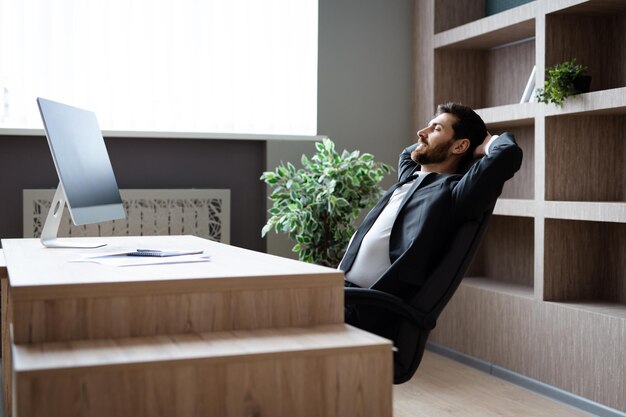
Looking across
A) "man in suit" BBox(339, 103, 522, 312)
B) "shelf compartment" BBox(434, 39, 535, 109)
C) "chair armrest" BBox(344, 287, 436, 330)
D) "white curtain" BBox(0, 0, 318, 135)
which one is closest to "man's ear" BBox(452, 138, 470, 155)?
"man in suit" BBox(339, 103, 522, 312)

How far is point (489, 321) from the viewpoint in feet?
12.8

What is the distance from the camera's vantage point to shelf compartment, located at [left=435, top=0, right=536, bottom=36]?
3740 mm

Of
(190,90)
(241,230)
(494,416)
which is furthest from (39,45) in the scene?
(494,416)

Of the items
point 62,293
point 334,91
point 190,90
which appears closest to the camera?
point 62,293

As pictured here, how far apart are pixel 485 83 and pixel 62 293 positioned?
344 centimetres

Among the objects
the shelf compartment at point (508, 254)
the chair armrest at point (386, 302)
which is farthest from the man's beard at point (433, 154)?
the shelf compartment at point (508, 254)

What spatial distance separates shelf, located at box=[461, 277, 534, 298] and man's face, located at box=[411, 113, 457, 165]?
4.31 feet

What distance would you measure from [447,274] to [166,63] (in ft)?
8.08

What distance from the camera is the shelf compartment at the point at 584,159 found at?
11.5 feet

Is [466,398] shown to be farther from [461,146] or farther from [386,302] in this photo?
[386,302]

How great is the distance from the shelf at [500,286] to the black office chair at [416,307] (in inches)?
60.8

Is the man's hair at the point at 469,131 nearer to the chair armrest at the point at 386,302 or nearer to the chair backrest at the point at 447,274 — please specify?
the chair backrest at the point at 447,274

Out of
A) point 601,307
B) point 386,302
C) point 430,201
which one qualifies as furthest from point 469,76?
point 386,302

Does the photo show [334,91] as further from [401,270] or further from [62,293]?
[62,293]
